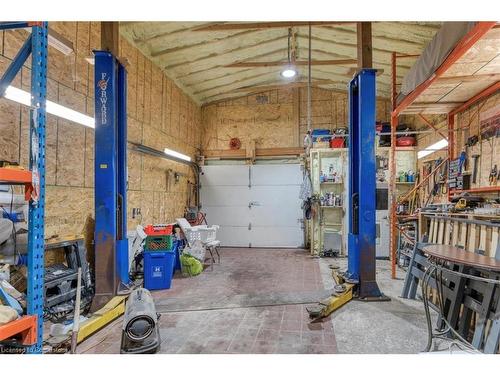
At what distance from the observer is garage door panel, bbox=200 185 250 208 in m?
9.13

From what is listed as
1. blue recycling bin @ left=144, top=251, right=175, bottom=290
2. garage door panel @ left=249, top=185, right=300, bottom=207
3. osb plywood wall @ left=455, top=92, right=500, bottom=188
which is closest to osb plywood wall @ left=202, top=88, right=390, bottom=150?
garage door panel @ left=249, top=185, right=300, bottom=207

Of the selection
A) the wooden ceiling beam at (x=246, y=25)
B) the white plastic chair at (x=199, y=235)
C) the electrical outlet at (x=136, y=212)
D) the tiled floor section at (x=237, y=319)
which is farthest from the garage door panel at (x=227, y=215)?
the wooden ceiling beam at (x=246, y=25)

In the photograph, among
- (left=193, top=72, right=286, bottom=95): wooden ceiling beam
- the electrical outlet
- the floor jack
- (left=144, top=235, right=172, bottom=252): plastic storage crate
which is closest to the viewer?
the floor jack

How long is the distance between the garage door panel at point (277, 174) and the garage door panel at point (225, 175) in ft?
1.02

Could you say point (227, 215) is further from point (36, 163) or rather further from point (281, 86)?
point (36, 163)

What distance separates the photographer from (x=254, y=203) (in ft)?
29.7

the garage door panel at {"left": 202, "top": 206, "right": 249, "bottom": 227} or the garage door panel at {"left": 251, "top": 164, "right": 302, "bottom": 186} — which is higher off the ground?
the garage door panel at {"left": 251, "top": 164, "right": 302, "bottom": 186}

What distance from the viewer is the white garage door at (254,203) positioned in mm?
8891

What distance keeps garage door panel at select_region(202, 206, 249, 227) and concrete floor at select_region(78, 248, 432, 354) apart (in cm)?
382

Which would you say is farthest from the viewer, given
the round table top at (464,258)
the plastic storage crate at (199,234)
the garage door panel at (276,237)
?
the garage door panel at (276,237)

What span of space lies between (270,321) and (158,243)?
2.31 metres

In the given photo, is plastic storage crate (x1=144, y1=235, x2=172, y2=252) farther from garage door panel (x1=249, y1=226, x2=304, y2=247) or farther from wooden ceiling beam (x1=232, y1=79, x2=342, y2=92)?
wooden ceiling beam (x1=232, y1=79, x2=342, y2=92)

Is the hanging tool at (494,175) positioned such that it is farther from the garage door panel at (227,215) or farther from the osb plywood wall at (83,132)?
the garage door panel at (227,215)

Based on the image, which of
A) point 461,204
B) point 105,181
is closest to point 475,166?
point 461,204
